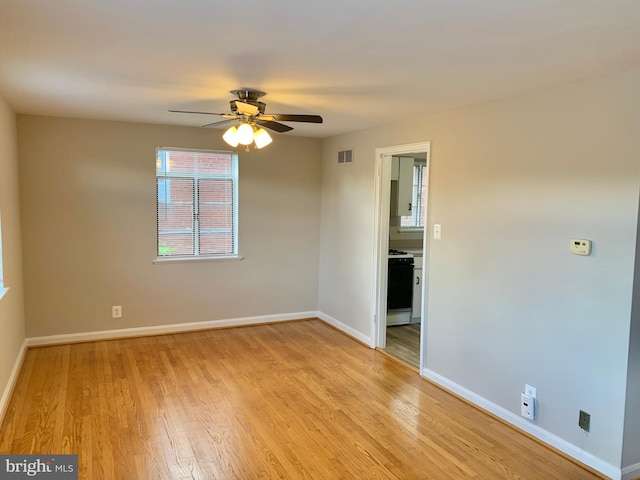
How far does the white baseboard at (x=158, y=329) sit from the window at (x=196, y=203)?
793 mm

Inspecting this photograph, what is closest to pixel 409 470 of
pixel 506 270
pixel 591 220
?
pixel 506 270

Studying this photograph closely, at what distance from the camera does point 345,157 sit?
526cm

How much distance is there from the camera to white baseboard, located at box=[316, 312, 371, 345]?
5.02 m

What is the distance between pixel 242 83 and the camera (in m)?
2.98

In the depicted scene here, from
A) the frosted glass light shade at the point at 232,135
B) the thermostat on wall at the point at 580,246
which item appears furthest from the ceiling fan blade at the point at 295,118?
the thermostat on wall at the point at 580,246

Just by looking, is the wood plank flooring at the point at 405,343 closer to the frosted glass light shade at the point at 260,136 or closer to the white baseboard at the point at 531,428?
the white baseboard at the point at 531,428

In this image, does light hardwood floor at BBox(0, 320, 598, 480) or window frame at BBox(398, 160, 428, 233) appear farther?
window frame at BBox(398, 160, 428, 233)

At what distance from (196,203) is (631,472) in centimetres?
445

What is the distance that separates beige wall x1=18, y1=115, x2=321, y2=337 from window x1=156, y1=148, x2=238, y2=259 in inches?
4.2

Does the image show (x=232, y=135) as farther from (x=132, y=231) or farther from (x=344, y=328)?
(x=344, y=328)

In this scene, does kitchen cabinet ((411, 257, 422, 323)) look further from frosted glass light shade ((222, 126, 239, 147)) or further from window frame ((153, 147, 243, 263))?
frosted glass light shade ((222, 126, 239, 147))

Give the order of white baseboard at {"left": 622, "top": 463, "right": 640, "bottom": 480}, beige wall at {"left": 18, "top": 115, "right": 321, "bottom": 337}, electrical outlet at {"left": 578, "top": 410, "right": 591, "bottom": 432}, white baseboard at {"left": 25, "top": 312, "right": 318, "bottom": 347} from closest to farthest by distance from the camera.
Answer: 1. white baseboard at {"left": 622, "top": 463, "right": 640, "bottom": 480}
2. electrical outlet at {"left": 578, "top": 410, "right": 591, "bottom": 432}
3. beige wall at {"left": 18, "top": 115, "right": 321, "bottom": 337}
4. white baseboard at {"left": 25, "top": 312, "right": 318, "bottom": 347}

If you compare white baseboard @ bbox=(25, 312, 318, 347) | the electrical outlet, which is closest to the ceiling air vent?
white baseboard @ bbox=(25, 312, 318, 347)

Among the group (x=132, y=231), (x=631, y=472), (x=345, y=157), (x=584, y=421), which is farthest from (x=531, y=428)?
(x=132, y=231)
